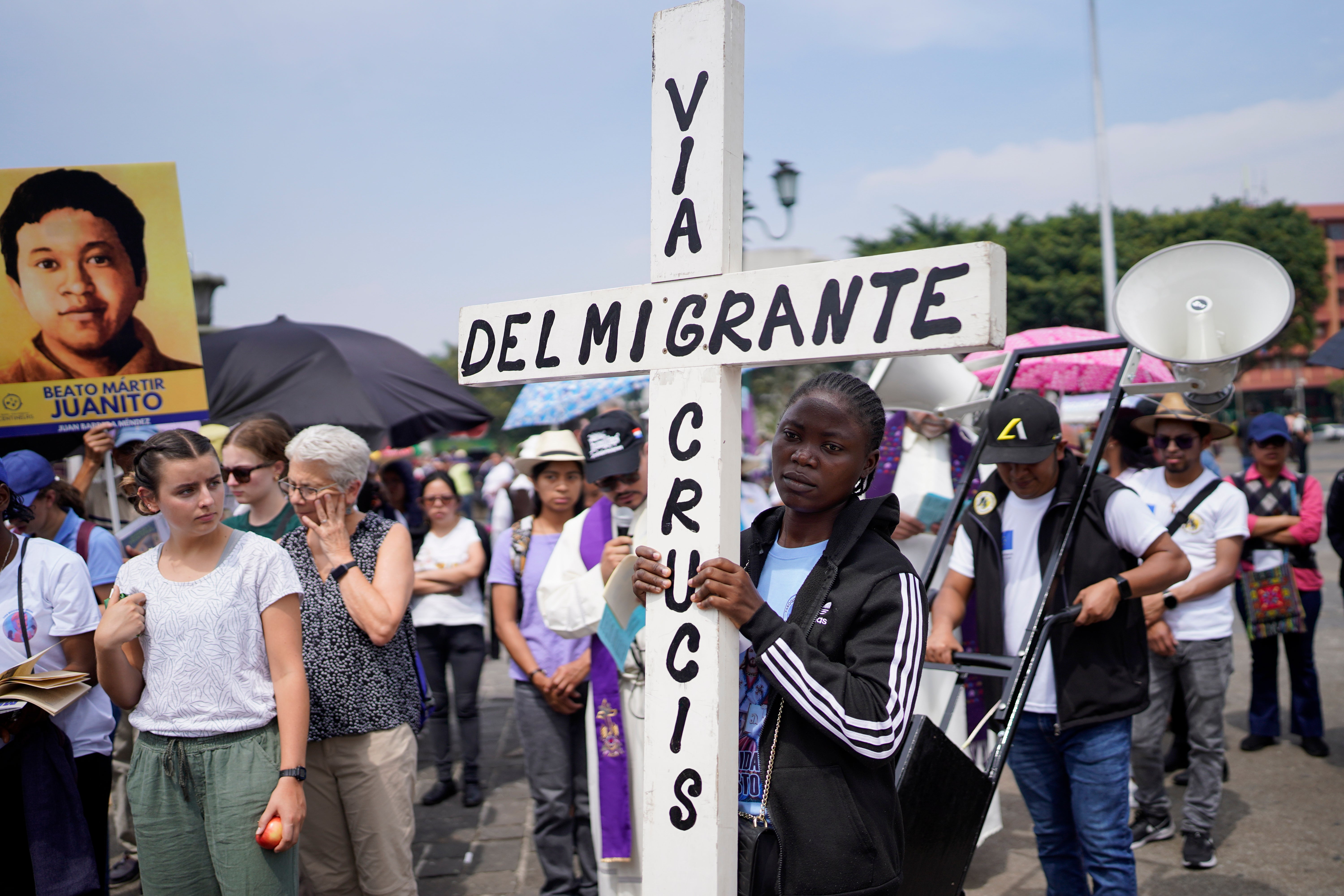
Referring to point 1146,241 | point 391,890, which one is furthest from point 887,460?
point 1146,241

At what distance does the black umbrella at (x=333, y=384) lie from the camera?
638 centimetres

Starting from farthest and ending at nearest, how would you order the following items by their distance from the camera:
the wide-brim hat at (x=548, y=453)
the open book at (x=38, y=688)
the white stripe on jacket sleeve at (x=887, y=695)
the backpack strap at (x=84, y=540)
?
the wide-brim hat at (x=548, y=453), the backpack strap at (x=84, y=540), the open book at (x=38, y=688), the white stripe on jacket sleeve at (x=887, y=695)

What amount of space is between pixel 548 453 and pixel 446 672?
194 cm

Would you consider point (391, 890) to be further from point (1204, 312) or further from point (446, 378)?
point (446, 378)

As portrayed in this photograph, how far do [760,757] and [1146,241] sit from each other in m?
40.2

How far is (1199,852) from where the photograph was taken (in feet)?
14.3

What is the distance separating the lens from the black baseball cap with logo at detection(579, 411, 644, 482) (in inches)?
151

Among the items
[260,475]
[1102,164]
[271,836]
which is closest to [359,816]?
[271,836]

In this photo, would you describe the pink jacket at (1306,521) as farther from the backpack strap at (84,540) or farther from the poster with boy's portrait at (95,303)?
the backpack strap at (84,540)

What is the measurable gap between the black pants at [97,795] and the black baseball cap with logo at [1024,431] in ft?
10.1

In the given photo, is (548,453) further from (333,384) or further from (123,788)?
(123,788)

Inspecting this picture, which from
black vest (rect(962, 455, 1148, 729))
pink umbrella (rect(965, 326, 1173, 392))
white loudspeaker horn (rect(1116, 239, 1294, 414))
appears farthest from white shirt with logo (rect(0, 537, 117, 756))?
pink umbrella (rect(965, 326, 1173, 392))

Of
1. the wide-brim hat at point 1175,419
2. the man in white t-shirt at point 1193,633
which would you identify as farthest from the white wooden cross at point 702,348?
the wide-brim hat at point 1175,419

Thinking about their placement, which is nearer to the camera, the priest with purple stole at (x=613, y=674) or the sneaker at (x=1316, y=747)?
the priest with purple stole at (x=613, y=674)
